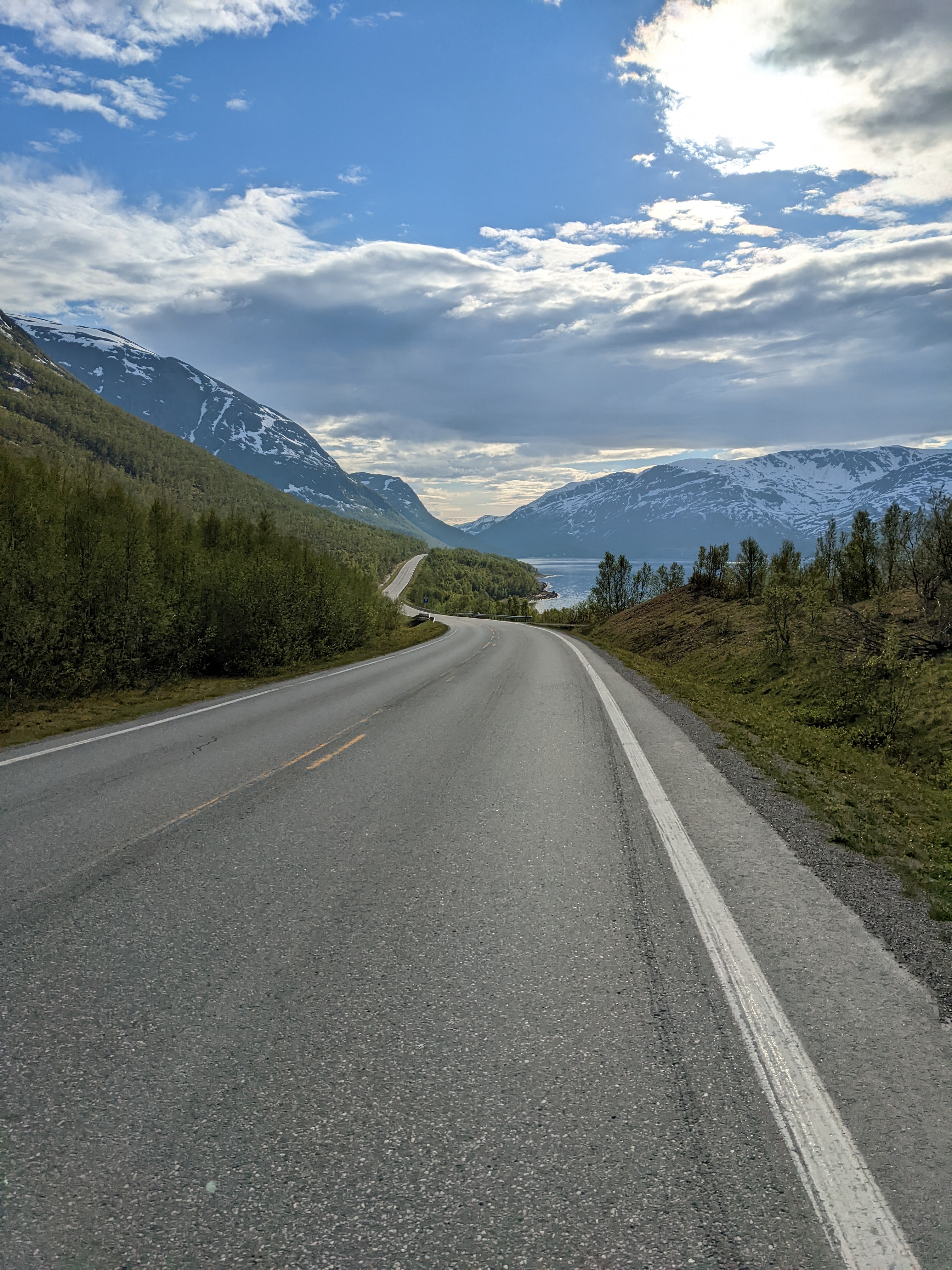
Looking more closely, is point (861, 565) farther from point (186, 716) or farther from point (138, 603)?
point (138, 603)

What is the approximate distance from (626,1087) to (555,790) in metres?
4.54

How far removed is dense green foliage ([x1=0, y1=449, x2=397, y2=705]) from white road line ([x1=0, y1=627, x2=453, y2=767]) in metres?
2.83

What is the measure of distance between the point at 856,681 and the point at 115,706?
15201 mm

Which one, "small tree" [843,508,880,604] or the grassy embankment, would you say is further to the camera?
"small tree" [843,508,880,604]

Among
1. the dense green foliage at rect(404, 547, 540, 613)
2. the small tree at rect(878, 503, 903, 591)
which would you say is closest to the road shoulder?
the small tree at rect(878, 503, 903, 591)

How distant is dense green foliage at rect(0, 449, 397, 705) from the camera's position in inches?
542

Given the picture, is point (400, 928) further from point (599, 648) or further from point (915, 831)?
point (599, 648)

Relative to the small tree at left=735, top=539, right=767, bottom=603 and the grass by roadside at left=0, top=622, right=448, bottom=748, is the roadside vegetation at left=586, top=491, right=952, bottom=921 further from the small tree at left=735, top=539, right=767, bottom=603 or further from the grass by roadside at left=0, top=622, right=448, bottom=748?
the grass by roadside at left=0, top=622, right=448, bottom=748

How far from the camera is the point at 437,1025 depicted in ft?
10.3

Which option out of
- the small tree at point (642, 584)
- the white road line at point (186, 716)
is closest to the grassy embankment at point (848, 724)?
the white road line at point (186, 716)

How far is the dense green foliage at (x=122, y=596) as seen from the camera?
13.8 m

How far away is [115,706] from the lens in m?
13.8

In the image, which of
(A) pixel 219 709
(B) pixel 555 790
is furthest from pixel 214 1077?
(A) pixel 219 709

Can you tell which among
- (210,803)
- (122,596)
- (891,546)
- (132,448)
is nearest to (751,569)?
(891,546)
